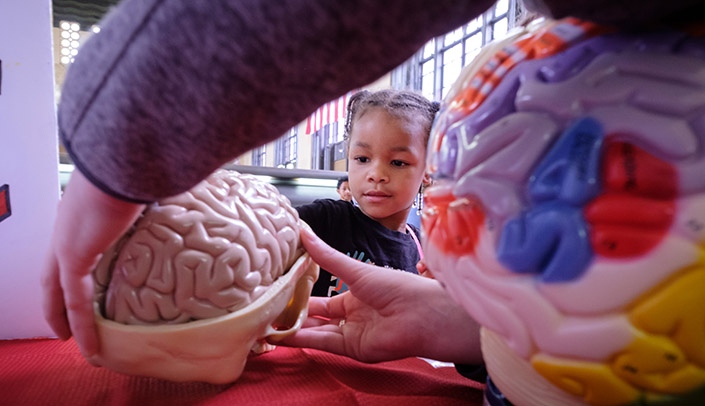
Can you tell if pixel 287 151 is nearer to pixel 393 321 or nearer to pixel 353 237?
pixel 353 237

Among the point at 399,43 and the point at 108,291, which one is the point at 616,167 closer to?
the point at 399,43

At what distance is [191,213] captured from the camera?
2.04ft

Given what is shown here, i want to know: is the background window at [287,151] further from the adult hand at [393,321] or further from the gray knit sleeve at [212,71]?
the gray knit sleeve at [212,71]

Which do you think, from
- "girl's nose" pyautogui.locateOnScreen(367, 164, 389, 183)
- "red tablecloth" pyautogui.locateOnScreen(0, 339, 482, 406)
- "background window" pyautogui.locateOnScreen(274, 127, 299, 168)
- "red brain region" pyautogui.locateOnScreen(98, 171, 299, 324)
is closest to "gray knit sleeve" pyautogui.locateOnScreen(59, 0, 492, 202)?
"red brain region" pyautogui.locateOnScreen(98, 171, 299, 324)

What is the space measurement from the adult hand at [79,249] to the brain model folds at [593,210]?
29cm

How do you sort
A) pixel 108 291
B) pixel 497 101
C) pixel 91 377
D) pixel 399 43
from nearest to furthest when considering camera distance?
1. pixel 399 43
2. pixel 497 101
3. pixel 108 291
4. pixel 91 377

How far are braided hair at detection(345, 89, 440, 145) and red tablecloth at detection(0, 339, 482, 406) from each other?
0.82 m

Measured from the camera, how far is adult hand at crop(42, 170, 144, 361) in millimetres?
412

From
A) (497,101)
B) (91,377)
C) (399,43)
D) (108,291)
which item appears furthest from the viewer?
(91,377)

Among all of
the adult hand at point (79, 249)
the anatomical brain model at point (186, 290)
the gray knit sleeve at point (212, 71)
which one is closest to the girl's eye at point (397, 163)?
the anatomical brain model at point (186, 290)

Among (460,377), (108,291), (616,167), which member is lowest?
(460,377)

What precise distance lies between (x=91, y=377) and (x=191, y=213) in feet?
0.99

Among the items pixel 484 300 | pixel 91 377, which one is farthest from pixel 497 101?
pixel 91 377

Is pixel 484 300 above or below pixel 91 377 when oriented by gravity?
above
